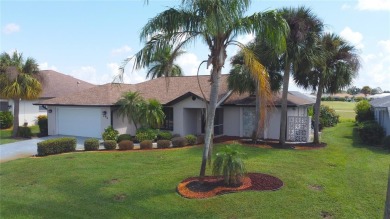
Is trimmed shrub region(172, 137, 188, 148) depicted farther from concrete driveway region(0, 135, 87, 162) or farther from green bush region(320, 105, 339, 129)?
green bush region(320, 105, 339, 129)

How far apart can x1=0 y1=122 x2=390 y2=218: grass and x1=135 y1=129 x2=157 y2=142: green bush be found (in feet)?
11.8

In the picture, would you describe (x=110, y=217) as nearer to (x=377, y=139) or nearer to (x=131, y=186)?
(x=131, y=186)

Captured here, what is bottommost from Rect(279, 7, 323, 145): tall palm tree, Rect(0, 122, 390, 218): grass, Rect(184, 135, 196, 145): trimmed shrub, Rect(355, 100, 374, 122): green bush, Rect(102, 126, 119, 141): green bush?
Rect(0, 122, 390, 218): grass

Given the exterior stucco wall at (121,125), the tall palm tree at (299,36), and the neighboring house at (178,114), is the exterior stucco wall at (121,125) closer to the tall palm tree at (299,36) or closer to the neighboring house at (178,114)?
the neighboring house at (178,114)

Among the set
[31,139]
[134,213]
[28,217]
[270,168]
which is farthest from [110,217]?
[31,139]

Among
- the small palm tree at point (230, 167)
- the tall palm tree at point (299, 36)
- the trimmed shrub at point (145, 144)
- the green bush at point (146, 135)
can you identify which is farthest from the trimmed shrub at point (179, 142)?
the small palm tree at point (230, 167)

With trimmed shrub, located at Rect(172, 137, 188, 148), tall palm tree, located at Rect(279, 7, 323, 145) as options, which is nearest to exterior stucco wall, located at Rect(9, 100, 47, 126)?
trimmed shrub, located at Rect(172, 137, 188, 148)

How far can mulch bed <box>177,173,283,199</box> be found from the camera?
10.6 meters

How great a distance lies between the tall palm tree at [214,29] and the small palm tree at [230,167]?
2.08ft

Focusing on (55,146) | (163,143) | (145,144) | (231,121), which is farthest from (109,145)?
(231,121)

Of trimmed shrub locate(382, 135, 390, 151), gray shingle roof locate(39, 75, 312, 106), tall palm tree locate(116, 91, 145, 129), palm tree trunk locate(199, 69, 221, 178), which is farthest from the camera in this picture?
gray shingle roof locate(39, 75, 312, 106)

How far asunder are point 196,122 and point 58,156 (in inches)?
422

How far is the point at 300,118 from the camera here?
71.9 ft

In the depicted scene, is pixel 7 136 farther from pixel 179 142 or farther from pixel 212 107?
pixel 212 107
